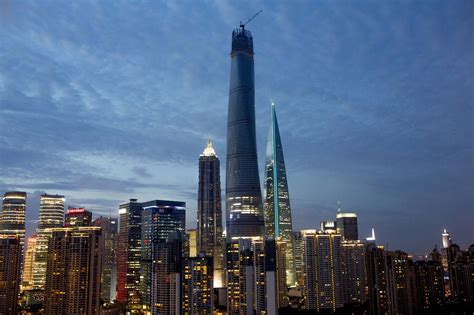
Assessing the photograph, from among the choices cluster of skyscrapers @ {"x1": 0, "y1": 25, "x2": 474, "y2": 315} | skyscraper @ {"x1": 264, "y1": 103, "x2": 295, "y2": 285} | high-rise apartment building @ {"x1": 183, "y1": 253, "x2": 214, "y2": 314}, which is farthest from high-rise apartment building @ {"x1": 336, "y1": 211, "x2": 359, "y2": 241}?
high-rise apartment building @ {"x1": 183, "y1": 253, "x2": 214, "y2": 314}

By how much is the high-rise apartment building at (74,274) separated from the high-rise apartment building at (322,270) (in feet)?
90.4

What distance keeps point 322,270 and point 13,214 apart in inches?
2270

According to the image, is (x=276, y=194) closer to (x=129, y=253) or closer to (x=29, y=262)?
(x=129, y=253)

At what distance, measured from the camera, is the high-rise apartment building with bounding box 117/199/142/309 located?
231ft

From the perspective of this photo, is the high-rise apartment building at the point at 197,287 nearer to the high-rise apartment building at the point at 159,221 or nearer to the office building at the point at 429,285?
the high-rise apartment building at the point at 159,221

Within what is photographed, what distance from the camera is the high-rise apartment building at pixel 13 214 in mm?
87375

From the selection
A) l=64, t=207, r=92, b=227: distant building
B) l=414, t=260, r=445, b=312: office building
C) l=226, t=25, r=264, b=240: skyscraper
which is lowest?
l=414, t=260, r=445, b=312: office building

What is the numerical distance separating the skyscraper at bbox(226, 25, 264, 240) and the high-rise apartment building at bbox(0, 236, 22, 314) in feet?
128

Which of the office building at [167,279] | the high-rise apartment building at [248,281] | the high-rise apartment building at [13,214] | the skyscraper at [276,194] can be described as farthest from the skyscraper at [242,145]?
the high-rise apartment building at [13,214]

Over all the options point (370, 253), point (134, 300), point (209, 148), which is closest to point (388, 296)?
point (370, 253)

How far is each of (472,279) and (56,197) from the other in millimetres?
80888

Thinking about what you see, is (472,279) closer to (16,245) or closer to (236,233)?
(236,233)

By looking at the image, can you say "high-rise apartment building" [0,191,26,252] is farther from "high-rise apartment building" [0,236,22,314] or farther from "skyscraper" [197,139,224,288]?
"skyscraper" [197,139,224,288]

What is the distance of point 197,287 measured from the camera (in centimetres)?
5509
